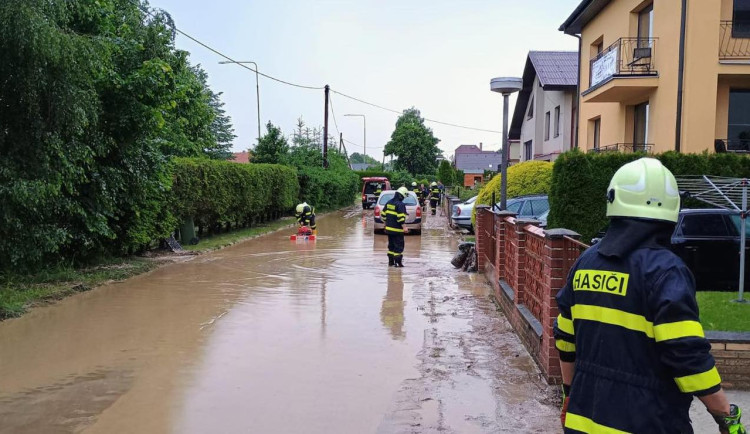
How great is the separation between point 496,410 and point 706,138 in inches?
499

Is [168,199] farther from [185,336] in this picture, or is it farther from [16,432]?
[16,432]

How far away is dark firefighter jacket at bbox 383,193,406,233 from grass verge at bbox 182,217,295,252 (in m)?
5.53

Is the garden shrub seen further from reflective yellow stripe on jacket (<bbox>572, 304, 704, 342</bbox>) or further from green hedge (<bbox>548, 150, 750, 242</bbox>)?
reflective yellow stripe on jacket (<bbox>572, 304, 704, 342</bbox>)

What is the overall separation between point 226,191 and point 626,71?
38.9 feet

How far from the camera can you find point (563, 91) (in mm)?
28469

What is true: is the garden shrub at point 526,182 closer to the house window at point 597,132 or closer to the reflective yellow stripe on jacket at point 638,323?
the house window at point 597,132

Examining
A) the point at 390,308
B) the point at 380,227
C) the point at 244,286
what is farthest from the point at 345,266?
the point at 380,227

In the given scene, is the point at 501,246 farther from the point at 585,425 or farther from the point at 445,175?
the point at 445,175

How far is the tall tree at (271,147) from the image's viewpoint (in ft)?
120

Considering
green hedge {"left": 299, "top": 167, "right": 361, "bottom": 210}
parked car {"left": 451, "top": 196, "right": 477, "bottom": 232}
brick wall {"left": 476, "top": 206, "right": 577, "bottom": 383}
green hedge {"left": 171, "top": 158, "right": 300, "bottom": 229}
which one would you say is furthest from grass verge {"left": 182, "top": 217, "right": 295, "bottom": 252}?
brick wall {"left": 476, "top": 206, "right": 577, "bottom": 383}

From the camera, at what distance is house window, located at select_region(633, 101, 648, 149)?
60.9ft

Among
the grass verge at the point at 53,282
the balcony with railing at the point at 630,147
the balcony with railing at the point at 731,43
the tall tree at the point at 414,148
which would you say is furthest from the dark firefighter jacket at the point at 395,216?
the tall tree at the point at 414,148

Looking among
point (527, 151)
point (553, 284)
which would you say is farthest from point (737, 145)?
point (527, 151)

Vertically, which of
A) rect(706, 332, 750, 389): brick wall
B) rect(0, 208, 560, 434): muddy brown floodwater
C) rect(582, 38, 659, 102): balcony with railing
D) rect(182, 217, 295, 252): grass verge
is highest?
rect(582, 38, 659, 102): balcony with railing
